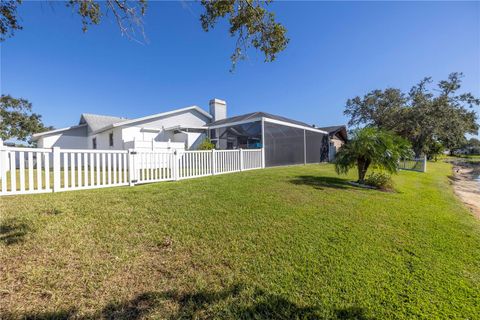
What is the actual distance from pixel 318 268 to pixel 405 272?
1.10 m

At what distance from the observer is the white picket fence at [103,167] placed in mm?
4562

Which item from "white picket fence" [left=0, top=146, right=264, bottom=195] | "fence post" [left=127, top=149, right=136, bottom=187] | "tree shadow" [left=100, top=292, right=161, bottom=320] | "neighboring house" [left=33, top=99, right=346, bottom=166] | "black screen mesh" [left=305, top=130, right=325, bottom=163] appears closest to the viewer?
"tree shadow" [left=100, top=292, right=161, bottom=320]

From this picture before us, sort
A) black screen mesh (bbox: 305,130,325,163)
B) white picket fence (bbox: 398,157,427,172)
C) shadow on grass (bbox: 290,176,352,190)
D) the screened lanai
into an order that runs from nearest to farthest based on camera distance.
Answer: shadow on grass (bbox: 290,176,352,190) → the screened lanai → white picket fence (bbox: 398,157,427,172) → black screen mesh (bbox: 305,130,325,163)

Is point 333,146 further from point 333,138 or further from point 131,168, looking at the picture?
point 131,168

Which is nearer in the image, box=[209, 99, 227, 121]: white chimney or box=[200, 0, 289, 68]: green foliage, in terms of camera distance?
box=[200, 0, 289, 68]: green foliage

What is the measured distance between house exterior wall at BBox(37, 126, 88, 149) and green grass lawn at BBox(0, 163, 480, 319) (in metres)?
18.3

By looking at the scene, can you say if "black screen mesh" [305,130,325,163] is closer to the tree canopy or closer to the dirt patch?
the dirt patch

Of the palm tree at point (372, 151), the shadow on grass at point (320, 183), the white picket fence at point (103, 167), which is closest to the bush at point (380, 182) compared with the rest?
the palm tree at point (372, 151)

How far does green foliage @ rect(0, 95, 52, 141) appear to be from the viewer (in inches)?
1057

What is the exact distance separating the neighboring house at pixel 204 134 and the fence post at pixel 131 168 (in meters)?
6.70

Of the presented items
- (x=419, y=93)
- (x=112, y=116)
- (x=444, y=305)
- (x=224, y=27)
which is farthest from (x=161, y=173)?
(x=419, y=93)

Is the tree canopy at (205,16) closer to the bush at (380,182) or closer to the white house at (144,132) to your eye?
the bush at (380,182)

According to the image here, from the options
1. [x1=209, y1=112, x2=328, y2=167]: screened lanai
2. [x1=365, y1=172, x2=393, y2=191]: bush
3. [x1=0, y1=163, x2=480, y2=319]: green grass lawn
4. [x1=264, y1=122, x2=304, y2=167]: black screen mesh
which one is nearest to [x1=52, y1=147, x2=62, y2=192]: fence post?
[x1=0, y1=163, x2=480, y2=319]: green grass lawn

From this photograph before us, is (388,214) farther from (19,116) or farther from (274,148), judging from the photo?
(19,116)
